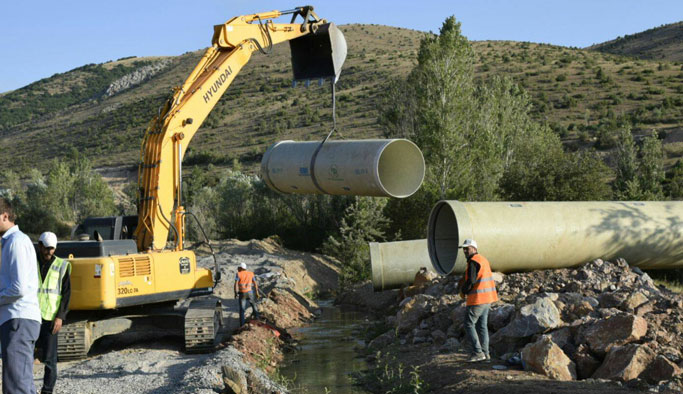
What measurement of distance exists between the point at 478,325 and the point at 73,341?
673cm

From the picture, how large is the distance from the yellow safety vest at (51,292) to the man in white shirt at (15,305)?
116 centimetres

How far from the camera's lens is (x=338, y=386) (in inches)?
481

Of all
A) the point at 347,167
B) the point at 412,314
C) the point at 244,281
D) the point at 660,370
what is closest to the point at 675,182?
the point at 412,314

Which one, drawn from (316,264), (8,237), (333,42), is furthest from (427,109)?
(8,237)

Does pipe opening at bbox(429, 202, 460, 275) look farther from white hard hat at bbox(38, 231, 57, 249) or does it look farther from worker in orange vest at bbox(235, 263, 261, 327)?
white hard hat at bbox(38, 231, 57, 249)

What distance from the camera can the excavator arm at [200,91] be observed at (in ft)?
43.3

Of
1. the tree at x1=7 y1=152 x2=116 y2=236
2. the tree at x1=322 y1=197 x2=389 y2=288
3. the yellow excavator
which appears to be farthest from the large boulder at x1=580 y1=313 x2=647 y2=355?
the tree at x1=7 y1=152 x2=116 y2=236

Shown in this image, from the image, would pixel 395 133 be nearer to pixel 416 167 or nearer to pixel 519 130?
pixel 519 130

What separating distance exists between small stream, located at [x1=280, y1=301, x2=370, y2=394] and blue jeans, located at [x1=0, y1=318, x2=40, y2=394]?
226 inches

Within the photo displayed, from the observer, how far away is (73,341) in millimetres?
12523

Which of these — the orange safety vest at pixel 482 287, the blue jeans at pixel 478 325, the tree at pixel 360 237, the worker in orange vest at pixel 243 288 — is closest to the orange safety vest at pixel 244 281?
the worker in orange vest at pixel 243 288

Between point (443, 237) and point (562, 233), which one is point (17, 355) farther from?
point (443, 237)

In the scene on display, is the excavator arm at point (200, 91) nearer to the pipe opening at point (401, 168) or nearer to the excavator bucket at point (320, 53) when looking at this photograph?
the excavator bucket at point (320, 53)

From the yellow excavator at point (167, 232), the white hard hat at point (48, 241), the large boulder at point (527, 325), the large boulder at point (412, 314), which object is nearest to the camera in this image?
the white hard hat at point (48, 241)
